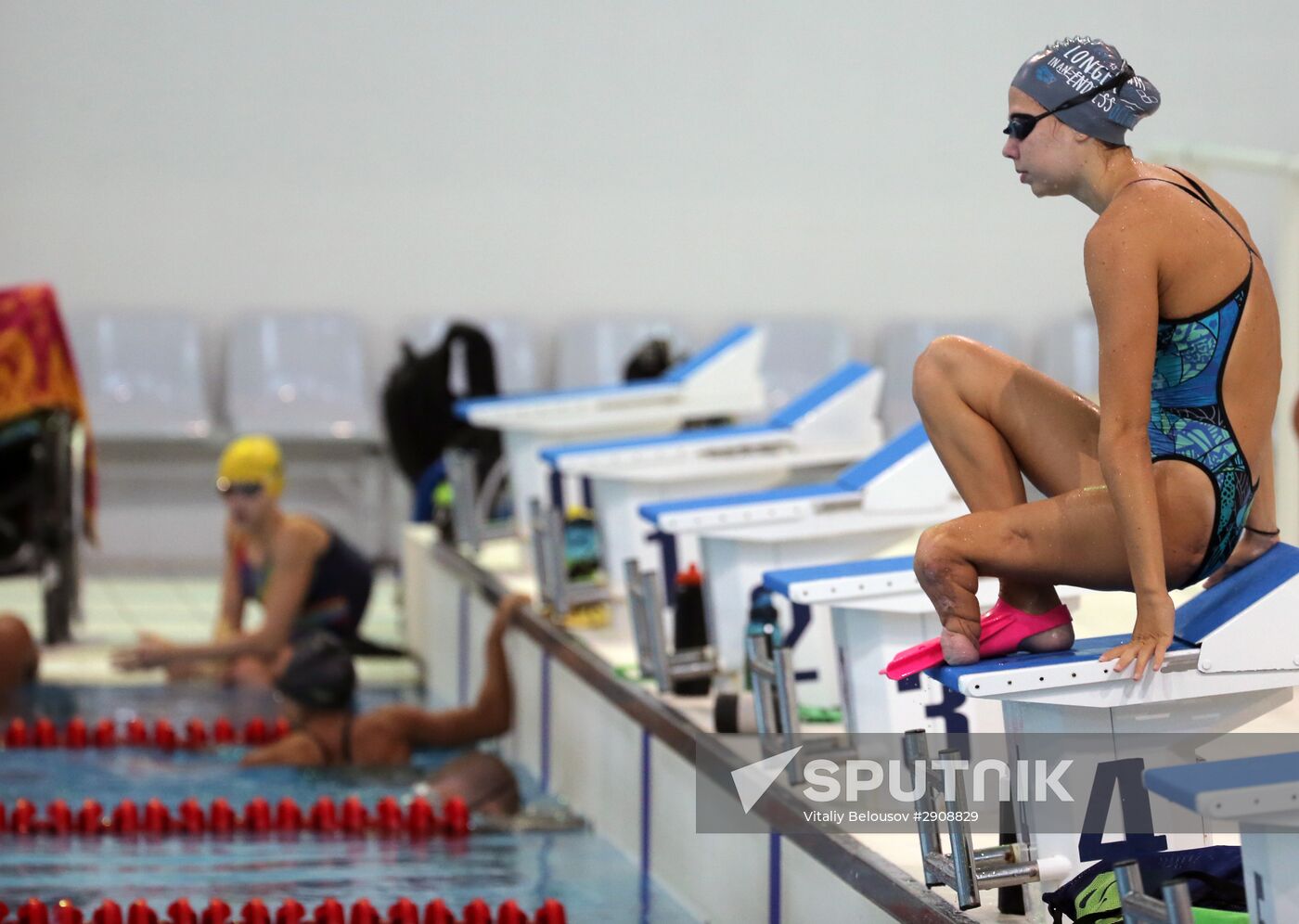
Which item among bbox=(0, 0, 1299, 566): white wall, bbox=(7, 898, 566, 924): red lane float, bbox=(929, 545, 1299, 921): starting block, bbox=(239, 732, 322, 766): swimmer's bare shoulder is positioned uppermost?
bbox=(0, 0, 1299, 566): white wall

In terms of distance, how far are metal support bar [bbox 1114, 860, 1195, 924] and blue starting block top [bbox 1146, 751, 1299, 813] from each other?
108 mm

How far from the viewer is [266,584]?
5.93m

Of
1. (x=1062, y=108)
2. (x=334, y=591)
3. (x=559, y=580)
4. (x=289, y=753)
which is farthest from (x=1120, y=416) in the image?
(x=334, y=591)

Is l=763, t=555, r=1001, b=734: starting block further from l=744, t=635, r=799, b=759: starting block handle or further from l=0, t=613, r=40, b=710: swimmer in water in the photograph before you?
l=0, t=613, r=40, b=710: swimmer in water

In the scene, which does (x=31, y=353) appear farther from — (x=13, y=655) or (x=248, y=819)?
(x=248, y=819)

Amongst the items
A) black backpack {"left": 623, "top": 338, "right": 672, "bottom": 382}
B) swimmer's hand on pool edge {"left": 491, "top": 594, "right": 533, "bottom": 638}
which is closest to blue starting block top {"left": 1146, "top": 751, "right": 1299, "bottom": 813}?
swimmer's hand on pool edge {"left": 491, "top": 594, "right": 533, "bottom": 638}

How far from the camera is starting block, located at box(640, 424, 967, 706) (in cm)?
403

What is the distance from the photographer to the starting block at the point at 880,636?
10.6ft

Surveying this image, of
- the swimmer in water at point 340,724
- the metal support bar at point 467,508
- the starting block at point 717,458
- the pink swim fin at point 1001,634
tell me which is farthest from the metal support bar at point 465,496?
the pink swim fin at point 1001,634

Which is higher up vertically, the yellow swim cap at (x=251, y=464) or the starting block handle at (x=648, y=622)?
the yellow swim cap at (x=251, y=464)

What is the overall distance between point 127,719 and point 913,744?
374 centimetres

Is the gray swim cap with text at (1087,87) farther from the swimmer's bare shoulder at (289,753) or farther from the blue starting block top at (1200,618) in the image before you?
the swimmer's bare shoulder at (289,753)

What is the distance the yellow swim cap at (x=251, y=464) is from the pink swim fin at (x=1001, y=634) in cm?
355

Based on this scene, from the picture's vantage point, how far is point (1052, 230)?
32.2 feet
